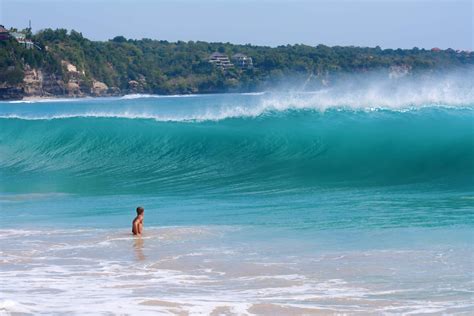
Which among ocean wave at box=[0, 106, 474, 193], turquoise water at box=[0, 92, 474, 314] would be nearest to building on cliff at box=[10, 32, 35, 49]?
turquoise water at box=[0, 92, 474, 314]

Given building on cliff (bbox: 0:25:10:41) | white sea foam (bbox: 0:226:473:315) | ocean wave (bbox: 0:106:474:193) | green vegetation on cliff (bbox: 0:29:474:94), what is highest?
building on cliff (bbox: 0:25:10:41)

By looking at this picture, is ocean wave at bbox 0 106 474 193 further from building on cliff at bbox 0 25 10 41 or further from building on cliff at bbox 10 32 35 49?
building on cliff at bbox 0 25 10 41

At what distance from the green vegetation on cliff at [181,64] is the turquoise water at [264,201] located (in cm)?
7166

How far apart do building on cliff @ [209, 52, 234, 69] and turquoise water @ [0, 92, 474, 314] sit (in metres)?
93.0

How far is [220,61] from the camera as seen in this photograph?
123 metres

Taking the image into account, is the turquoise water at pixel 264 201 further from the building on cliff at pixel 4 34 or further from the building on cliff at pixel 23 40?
the building on cliff at pixel 4 34

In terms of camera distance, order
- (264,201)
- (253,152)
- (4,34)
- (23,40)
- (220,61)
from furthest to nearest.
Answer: (220,61), (23,40), (4,34), (253,152), (264,201)

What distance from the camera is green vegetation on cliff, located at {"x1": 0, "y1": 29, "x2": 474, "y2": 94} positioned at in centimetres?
9600

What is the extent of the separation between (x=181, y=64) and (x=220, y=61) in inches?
245

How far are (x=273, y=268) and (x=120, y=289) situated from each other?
1611mm

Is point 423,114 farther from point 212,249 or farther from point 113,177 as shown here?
point 212,249

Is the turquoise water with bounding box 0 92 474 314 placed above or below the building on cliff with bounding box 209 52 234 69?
below

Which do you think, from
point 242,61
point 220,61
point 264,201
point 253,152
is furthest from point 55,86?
point 264,201

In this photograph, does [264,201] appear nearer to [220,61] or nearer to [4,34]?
[4,34]
